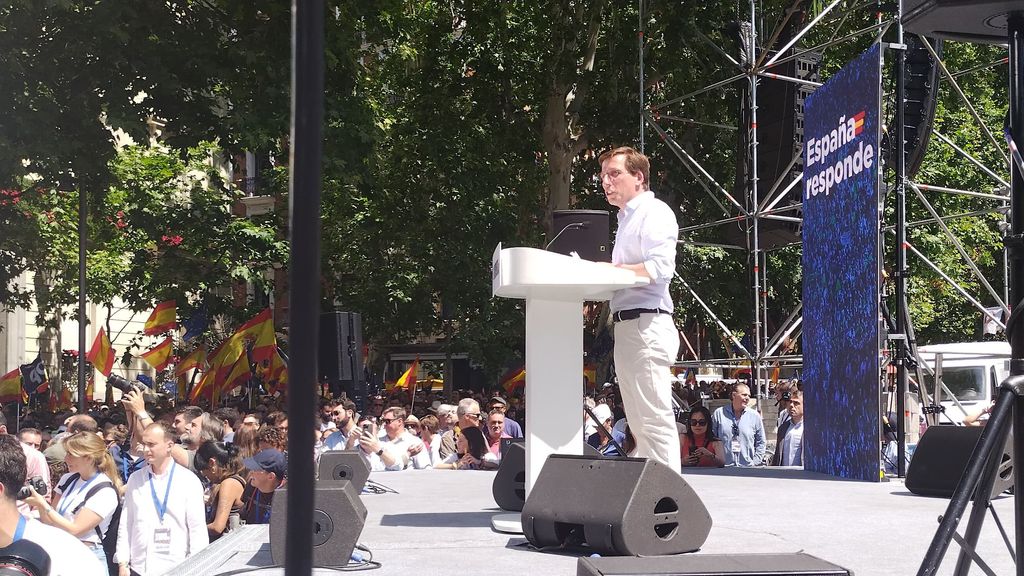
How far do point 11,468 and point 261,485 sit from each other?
3264 mm

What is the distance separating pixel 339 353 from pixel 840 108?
7384 millimetres

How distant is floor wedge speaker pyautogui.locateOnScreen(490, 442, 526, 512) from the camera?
20.3 feet

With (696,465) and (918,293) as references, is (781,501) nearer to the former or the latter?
(696,465)

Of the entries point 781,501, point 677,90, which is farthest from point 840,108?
point 677,90

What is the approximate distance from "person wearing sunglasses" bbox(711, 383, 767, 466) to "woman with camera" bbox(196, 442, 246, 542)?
5.98 m

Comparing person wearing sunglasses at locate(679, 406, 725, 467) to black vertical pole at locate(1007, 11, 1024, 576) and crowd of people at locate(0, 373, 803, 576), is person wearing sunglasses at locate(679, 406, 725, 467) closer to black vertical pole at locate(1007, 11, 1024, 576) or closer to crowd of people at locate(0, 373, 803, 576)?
crowd of people at locate(0, 373, 803, 576)

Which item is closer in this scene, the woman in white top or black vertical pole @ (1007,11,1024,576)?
black vertical pole @ (1007,11,1024,576)

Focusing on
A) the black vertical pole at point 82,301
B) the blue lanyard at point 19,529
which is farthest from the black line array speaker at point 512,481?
the black vertical pole at point 82,301

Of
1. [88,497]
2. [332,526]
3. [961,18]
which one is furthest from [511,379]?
[961,18]

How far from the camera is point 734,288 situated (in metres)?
24.4

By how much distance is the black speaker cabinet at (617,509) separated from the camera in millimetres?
4504

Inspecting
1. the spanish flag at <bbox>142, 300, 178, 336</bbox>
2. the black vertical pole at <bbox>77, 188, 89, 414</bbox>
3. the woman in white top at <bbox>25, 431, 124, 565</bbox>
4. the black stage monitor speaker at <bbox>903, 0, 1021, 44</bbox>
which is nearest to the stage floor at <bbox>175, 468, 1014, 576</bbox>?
the woman in white top at <bbox>25, 431, 124, 565</bbox>

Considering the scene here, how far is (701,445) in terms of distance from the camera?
1245 cm

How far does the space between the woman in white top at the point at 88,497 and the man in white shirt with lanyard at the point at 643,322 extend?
3.68 meters
